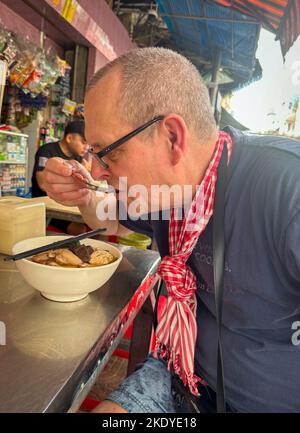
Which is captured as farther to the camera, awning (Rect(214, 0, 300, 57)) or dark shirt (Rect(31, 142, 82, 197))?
awning (Rect(214, 0, 300, 57))

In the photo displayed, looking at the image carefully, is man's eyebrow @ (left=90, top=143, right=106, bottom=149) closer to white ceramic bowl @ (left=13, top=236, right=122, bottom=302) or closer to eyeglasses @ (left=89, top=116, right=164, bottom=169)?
eyeglasses @ (left=89, top=116, right=164, bottom=169)

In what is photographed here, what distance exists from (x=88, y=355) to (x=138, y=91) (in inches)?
24.4

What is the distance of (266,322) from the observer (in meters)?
0.82

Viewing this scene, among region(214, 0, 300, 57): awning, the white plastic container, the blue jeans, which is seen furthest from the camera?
region(214, 0, 300, 57): awning

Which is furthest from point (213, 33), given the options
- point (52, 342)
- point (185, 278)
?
point (52, 342)

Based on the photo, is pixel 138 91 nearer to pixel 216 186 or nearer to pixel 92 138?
pixel 92 138

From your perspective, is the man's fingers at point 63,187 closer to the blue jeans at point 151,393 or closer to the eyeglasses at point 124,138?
the eyeglasses at point 124,138

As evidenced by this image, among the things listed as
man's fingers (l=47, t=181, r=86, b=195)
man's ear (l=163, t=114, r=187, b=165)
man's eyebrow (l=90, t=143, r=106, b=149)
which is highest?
man's ear (l=163, t=114, r=187, b=165)

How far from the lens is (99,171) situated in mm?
899

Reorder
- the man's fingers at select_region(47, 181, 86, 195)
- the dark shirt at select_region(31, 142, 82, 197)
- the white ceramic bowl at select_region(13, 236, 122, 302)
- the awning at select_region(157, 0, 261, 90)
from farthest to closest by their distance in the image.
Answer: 1. the awning at select_region(157, 0, 261, 90)
2. the dark shirt at select_region(31, 142, 82, 197)
3. the man's fingers at select_region(47, 181, 86, 195)
4. the white ceramic bowl at select_region(13, 236, 122, 302)

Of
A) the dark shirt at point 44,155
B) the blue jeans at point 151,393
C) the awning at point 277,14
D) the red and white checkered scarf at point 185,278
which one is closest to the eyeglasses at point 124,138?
the red and white checkered scarf at point 185,278

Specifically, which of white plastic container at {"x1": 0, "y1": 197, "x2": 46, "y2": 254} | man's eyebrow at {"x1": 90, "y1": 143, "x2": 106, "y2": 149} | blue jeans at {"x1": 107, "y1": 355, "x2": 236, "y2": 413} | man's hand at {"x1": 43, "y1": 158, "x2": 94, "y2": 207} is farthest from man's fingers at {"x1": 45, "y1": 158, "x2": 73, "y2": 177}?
blue jeans at {"x1": 107, "y1": 355, "x2": 236, "y2": 413}

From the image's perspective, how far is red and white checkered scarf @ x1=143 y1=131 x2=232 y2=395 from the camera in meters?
0.87
